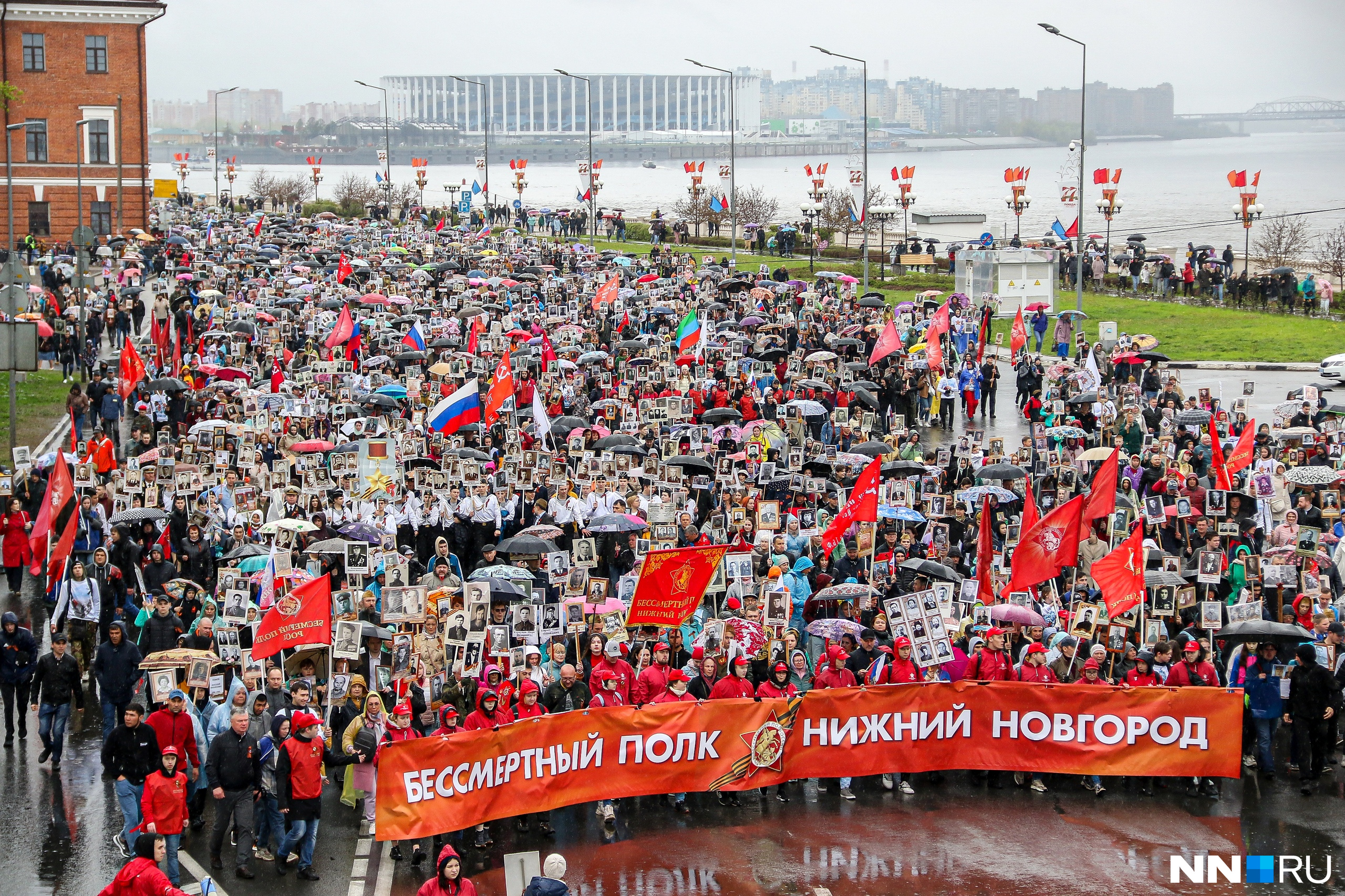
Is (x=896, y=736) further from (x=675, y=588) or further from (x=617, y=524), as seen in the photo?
(x=617, y=524)

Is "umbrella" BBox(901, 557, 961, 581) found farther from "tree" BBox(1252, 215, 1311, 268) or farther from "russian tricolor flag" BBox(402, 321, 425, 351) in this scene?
"tree" BBox(1252, 215, 1311, 268)

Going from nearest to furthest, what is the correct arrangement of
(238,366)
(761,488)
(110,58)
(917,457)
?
(761,488) → (917,457) → (238,366) → (110,58)

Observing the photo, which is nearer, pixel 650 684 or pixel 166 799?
pixel 166 799

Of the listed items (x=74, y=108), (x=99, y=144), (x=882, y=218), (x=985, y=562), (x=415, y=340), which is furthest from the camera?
(x=99, y=144)

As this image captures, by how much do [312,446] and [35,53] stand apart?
56108mm

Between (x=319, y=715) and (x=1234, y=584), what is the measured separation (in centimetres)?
1051

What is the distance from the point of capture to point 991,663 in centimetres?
1451

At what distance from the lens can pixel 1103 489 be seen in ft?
59.7

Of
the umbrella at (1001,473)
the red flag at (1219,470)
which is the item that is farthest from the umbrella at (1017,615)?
the red flag at (1219,470)

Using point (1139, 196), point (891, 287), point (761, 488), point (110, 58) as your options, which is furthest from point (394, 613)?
point (1139, 196)

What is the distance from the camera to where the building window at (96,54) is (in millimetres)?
72125

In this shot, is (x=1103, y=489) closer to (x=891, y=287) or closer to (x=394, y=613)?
(x=394, y=613)

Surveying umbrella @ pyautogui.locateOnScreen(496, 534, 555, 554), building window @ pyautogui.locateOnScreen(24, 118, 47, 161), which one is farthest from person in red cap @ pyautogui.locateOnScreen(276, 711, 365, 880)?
building window @ pyautogui.locateOnScreen(24, 118, 47, 161)

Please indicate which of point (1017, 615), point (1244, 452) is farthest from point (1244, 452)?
point (1017, 615)
